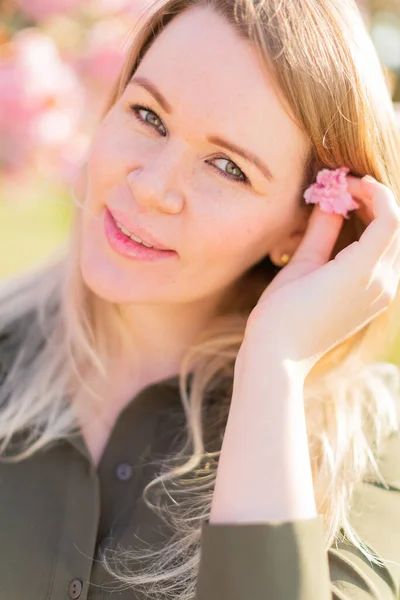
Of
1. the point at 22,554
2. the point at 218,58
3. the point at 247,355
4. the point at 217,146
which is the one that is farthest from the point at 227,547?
the point at 218,58

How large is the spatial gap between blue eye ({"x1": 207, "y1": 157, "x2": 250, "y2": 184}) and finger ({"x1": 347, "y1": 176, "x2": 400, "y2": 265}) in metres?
0.27

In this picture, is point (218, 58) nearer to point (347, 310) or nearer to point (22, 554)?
point (347, 310)

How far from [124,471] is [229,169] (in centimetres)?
69

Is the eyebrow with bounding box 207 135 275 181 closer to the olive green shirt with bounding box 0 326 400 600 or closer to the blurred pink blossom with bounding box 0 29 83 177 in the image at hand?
the olive green shirt with bounding box 0 326 400 600

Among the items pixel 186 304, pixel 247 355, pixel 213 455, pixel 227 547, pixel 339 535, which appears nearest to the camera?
pixel 227 547

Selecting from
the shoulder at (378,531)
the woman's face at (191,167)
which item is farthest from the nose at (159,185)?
the shoulder at (378,531)

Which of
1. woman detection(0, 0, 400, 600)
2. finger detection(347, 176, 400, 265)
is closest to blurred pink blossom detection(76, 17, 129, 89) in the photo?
woman detection(0, 0, 400, 600)

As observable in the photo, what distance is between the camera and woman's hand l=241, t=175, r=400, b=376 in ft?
4.77

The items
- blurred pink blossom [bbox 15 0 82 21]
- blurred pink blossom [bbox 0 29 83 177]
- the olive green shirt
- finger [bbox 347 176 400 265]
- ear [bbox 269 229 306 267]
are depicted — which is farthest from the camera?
blurred pink blossom [bbox 15 0 82 21]

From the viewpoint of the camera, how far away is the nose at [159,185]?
1507 mm

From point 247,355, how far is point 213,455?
33 cm

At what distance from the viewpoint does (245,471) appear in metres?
1.32

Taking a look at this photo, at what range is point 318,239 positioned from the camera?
1.68 metres

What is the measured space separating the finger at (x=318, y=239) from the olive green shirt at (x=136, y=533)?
462 millimetres
